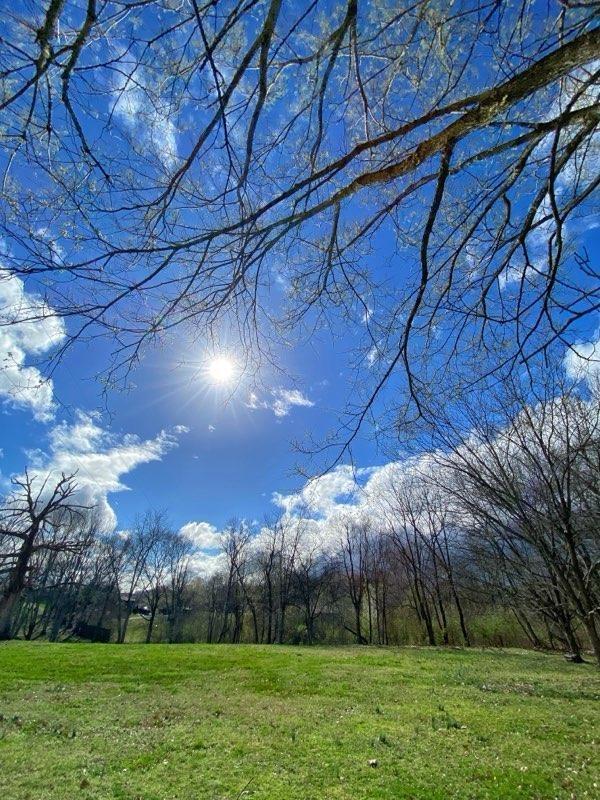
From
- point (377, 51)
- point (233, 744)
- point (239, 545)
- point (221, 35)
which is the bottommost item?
point (233, 744)

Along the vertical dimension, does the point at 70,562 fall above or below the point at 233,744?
above

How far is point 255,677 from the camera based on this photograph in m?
11.6

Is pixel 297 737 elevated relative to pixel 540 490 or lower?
lower

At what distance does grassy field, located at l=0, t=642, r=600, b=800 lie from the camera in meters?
4.05

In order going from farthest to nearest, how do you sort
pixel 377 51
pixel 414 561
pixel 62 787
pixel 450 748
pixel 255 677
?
pixel 414 561 < pixel 255 677 < pixel 450 748 < pixel 62 787 < pixel 377 51

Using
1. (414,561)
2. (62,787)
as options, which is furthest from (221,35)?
(414,561)

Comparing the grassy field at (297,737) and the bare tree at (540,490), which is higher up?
the bare tree at (540,490)

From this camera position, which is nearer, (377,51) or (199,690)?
(377,51)

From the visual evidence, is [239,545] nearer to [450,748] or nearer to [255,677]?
[255,677]

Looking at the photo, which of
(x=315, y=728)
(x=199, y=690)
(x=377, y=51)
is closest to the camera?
(x=377, y=51)

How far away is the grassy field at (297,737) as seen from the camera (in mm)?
4055

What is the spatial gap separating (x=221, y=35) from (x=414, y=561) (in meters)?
32.4

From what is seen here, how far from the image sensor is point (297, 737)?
5.65 meters

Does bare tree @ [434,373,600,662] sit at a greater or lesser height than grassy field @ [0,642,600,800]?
greater
